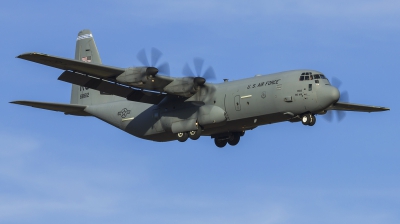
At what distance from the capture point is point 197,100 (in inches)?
1599

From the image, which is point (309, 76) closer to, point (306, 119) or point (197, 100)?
point (306, 119)

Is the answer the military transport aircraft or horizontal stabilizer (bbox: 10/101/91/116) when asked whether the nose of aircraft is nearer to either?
the military transport aircraft

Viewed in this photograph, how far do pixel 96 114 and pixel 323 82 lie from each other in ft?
41.0

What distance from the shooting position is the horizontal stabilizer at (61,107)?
40750 millimetres

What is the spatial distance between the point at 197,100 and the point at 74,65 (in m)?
6.12

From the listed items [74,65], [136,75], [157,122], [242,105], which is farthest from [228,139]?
[74,65]

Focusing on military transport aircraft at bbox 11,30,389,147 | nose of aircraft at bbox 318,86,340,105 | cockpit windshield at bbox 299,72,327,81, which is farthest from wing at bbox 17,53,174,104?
nose of aircraft at bbox 318,86,340,105

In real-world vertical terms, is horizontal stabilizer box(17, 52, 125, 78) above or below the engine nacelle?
above

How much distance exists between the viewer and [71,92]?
1844 inches

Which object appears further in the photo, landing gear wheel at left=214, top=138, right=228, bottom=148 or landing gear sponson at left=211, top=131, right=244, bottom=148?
landing gear wheel at left=214, top=138, right=228, bottom=148

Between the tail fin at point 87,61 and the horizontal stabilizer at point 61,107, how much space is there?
3.63 feet

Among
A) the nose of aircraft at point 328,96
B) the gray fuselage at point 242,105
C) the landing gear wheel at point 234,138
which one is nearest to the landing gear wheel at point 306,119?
the gray fuselage at point 242,105

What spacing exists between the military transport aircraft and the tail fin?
1.77 meters

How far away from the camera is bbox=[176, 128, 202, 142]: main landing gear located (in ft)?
132
